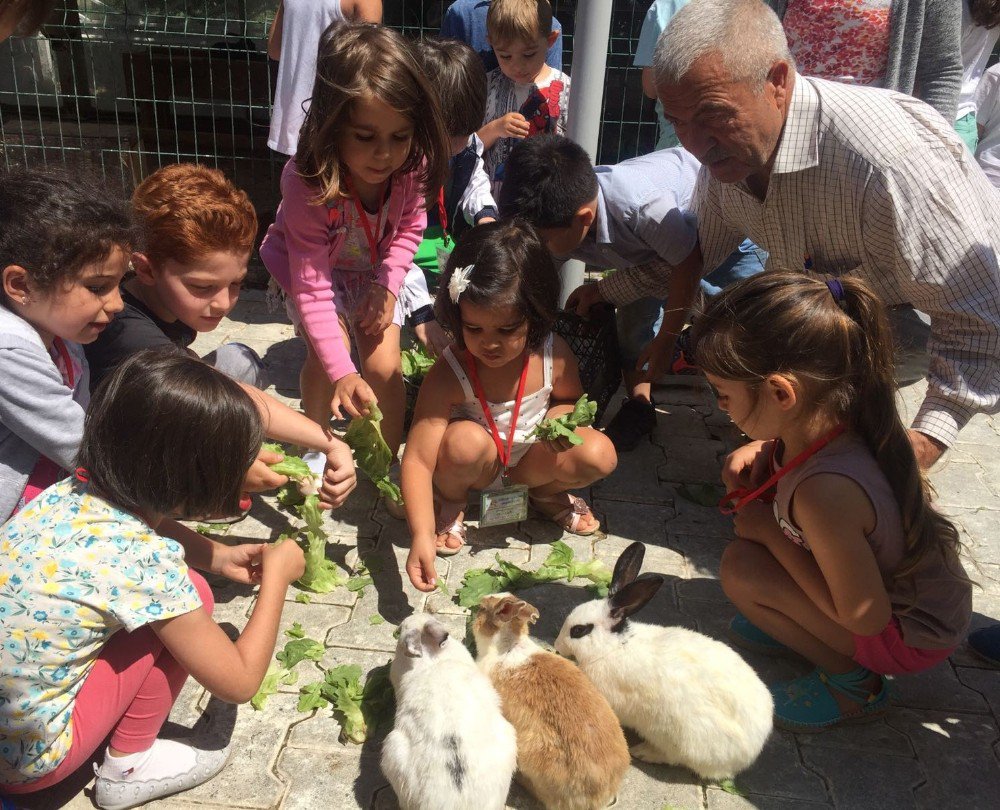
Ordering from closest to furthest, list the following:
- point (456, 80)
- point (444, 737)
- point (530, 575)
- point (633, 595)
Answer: point (444, 737), point (633, 595), point (530, 575), point (456, 80)

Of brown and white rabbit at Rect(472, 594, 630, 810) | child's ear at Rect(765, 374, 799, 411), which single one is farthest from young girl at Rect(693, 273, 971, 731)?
brown and white rabbit at Rect(472, 594, 630, 810)

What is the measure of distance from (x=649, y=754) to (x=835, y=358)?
1.35 meters

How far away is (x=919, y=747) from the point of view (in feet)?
9.40

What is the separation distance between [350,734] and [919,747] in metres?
1.84

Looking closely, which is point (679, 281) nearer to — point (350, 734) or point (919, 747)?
point (919, 747)

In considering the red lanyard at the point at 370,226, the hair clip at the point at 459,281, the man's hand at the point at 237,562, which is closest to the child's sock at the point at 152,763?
the man's hand at the point at 237,562

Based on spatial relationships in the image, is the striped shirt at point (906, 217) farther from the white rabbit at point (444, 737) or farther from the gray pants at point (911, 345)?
the gray pants at point (911, 345)

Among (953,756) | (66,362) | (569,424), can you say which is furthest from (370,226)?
(953,756)

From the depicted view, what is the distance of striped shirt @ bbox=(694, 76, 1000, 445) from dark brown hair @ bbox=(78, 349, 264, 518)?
91.8 inches

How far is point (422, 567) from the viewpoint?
3.15 metres

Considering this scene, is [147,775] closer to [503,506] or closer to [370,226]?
[503,506]

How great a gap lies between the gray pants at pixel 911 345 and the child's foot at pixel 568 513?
2759mm

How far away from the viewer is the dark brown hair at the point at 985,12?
14.9 feet

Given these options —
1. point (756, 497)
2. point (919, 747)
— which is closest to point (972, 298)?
point (756, 497)
